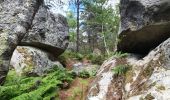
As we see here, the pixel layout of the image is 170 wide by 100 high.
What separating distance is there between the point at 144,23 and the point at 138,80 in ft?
7.14

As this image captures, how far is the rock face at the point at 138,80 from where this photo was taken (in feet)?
21.5

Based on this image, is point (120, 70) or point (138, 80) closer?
point (138, 80)

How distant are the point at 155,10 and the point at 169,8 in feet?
1.38

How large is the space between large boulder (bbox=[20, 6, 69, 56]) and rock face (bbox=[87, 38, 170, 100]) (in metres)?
5.97

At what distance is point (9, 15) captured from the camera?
7.29 m

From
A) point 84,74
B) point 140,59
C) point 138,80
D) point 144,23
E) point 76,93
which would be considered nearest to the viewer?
point 138,80

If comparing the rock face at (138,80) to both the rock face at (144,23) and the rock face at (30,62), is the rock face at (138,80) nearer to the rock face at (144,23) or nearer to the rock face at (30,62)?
the rock face at (144,23)

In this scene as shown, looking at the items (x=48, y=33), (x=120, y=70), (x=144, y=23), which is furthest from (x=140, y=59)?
(x=48, y=33)

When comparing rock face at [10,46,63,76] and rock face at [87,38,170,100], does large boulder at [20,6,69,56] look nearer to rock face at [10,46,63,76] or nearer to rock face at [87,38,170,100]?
rock face at [10,46,63,76]

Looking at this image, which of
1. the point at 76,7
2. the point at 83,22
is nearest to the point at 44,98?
the point at 76,7

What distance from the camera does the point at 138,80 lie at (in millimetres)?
7648

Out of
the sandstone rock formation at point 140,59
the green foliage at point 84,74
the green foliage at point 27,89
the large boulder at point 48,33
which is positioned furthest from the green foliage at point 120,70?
the large boulder at point 48,33

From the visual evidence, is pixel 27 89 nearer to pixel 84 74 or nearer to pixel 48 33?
pixel 84 74

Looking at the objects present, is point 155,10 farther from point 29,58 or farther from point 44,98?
point 29,58
